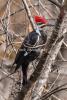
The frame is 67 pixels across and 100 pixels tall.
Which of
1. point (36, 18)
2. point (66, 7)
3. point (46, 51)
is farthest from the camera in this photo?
point (36, 18)

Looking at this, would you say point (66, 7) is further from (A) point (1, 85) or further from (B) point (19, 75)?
(A) point (1, 85)

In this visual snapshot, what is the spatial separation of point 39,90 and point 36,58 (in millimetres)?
815

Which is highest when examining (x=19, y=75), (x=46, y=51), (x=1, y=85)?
(x=46, y=51)

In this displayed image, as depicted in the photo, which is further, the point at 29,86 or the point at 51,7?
the point at 51,7

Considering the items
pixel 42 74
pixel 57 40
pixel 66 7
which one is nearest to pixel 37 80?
pixel 42 74

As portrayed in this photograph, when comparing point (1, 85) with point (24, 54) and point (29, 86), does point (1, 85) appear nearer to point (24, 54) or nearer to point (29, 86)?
point (24, 54)

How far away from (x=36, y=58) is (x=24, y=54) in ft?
0.41

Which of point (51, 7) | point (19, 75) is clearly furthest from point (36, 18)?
point (51, 7)

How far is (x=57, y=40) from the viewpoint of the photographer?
133 inches

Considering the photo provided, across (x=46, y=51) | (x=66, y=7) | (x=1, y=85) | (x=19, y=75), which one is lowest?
(x=1, y=85)

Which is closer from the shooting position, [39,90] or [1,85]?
[39,90]

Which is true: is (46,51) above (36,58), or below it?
above

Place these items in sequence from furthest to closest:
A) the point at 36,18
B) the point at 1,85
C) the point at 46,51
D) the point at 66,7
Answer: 1. the point at 1,85
2. the point at 36,18
3. the point at 46,51
4. the point at 66,7

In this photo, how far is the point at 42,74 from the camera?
Answer: 11.4 feet
